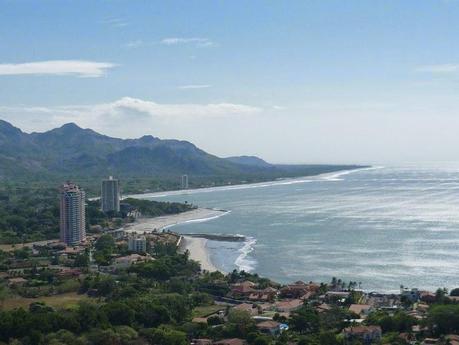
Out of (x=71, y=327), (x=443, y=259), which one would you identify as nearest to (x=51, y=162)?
(x=443, y=259)

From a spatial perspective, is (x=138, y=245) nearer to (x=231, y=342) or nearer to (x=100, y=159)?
(x=231, y=342)

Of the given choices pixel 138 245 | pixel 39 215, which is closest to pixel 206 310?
pixel 138 245

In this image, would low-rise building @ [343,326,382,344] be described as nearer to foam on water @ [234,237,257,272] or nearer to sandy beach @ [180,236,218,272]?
foam on water @ [234,237,257,272]

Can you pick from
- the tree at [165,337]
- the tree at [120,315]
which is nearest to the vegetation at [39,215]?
the tree at [120,315]

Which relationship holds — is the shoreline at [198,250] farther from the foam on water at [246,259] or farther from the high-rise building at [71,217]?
the high-rise building at [71,217]

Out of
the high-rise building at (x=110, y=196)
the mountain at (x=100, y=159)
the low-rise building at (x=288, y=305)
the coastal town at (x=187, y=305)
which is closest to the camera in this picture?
the coastal town at (x=187, y=305)
